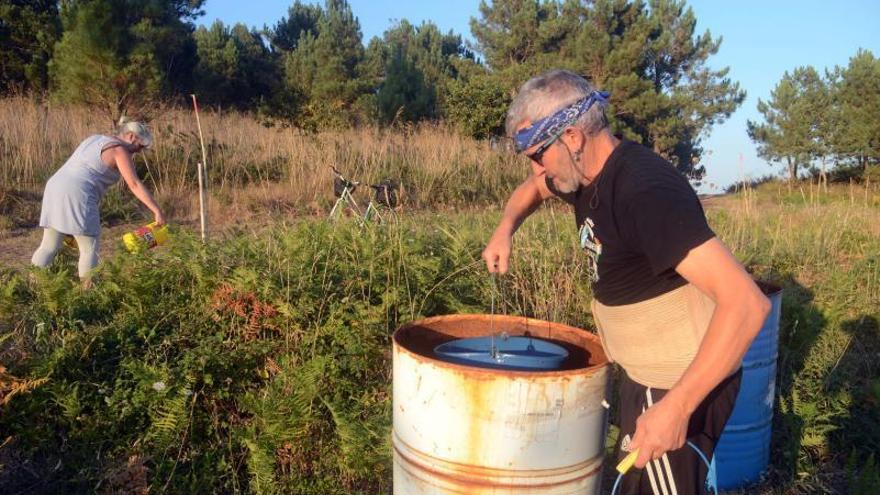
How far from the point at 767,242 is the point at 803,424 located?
3.12m

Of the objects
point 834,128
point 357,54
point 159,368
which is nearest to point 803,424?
point 159,368

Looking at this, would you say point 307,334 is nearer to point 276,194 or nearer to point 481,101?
point 276,194

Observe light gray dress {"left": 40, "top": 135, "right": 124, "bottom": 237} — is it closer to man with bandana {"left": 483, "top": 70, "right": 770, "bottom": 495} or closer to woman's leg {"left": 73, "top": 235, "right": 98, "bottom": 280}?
woman's leg {"left": 73, "top": 235, "right": 98, "bottom": 280}

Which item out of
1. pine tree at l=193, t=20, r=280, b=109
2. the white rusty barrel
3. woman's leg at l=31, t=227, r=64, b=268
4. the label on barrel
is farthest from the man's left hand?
pine tree at l=193, t=20, r=280, b=109

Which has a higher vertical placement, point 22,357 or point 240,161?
point 240,161

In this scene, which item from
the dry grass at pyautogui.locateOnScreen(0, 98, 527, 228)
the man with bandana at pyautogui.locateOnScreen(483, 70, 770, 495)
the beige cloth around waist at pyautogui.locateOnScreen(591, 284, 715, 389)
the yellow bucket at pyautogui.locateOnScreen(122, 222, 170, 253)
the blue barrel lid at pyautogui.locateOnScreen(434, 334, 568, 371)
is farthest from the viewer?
the dry grass at pyautogui.locateOnScreen(0, 98, 527, 228)

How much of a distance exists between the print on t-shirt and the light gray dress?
417 centimetres

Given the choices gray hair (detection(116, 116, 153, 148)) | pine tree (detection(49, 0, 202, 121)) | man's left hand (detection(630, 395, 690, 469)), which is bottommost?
man's left hand (detection(630, 395, 690, 469))

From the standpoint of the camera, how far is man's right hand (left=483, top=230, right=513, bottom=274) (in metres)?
2.61

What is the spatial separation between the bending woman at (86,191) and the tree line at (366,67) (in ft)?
31.5

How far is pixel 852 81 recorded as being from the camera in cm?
2403

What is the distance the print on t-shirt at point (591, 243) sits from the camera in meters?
2.03

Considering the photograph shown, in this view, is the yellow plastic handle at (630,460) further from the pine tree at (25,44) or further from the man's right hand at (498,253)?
the pine tree at (25,44)

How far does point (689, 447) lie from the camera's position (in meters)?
2.09
